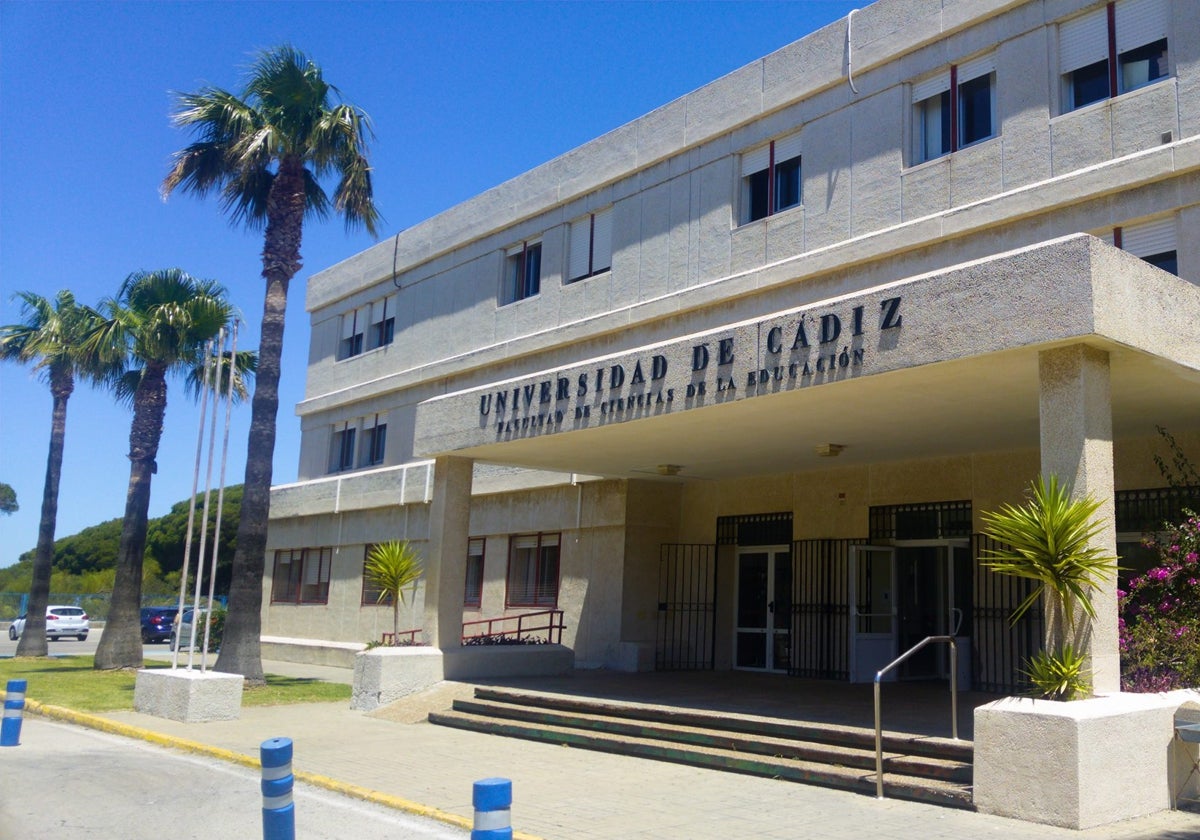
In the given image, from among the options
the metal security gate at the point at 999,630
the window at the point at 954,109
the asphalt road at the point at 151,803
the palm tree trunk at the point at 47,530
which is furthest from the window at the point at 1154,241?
the palm tree trunk at the point at 47,530

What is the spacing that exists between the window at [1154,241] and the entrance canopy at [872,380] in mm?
2187

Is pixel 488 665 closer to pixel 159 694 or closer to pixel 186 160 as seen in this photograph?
pixel 159 694

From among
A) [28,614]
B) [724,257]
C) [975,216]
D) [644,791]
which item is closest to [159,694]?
[644,791]

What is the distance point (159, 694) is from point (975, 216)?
13353mm

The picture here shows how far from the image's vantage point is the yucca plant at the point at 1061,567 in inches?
348

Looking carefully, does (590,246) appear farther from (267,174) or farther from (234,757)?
(234,757)

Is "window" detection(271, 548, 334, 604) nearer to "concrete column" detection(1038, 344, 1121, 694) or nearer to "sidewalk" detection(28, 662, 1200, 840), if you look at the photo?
"sidewalk" detection(28, 662, 1200, 840)

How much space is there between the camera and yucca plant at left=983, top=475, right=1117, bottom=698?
29.0ft

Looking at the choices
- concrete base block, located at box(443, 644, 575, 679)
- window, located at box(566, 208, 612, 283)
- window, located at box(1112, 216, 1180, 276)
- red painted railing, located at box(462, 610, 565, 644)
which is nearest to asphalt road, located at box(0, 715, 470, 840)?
concrete base block, located at box(443, 644, 575, 679)

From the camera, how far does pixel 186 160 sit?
21922mm

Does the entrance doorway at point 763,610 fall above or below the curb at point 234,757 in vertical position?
above

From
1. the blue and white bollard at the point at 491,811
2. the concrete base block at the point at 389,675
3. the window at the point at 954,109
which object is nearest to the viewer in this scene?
the blue and white bollard at the point at 491,811

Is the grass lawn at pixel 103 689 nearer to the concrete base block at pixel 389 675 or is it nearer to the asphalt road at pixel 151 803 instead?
the concrete base block at pixel 389 675

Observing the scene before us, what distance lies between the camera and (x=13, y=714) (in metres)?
12.7
